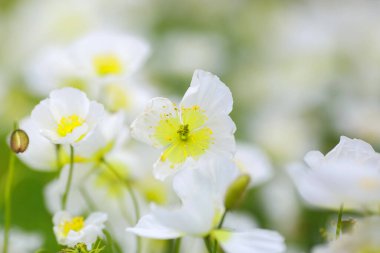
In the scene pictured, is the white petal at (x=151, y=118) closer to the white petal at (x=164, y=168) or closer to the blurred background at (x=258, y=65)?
the white petal at (x=164, y=168)

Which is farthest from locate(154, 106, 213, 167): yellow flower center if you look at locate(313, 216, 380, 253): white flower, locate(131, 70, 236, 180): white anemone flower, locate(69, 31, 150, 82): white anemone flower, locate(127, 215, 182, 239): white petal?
locate(69, 31, 150, 82): white anemone flower

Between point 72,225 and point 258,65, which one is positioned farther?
point 258,65

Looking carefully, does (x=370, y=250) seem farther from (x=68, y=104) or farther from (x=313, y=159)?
(x=68, y=104)

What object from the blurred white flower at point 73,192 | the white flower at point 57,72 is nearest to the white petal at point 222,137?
the blurred white flower at point 73,192

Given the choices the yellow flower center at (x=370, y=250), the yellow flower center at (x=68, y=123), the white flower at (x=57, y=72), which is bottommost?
the yellow flower center at (x=370, y=250)

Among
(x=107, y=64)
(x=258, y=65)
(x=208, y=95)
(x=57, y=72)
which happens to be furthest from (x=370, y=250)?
(x=258, y=65)

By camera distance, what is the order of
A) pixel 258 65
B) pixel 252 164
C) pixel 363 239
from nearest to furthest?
1. pixel 363 239
2. pixel 252 164
3. pixel 258 65

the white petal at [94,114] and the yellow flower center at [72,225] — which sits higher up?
the white petal at [94,114]

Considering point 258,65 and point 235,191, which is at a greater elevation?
point 258,65
